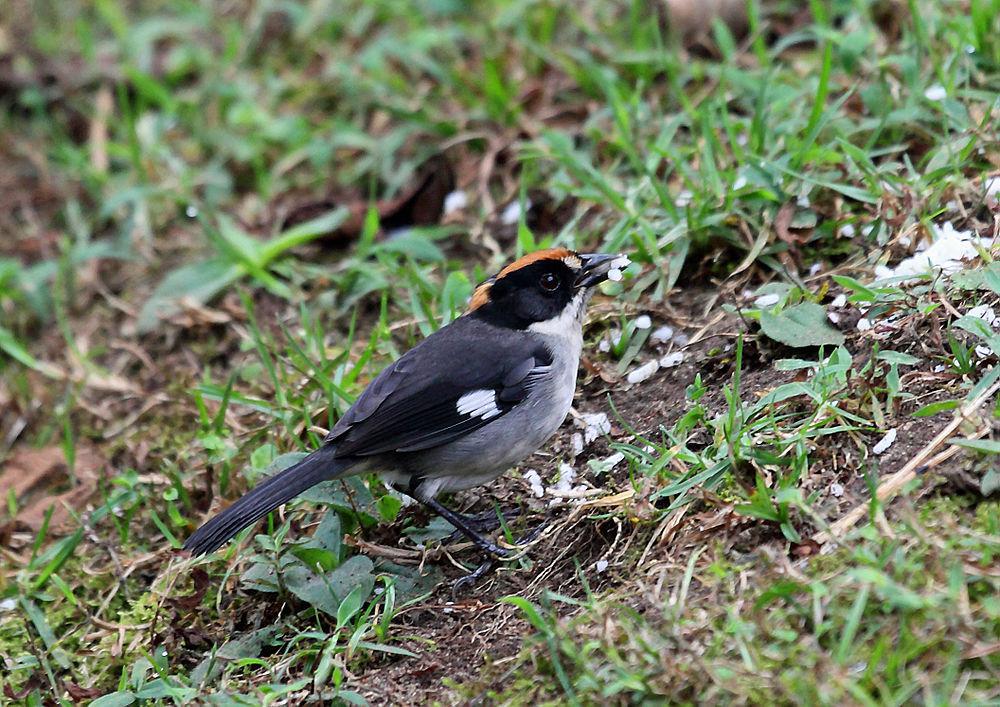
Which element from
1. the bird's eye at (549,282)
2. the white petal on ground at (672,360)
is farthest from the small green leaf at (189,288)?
the white petal on ground at (672,360)

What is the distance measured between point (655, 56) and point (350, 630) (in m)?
3.71

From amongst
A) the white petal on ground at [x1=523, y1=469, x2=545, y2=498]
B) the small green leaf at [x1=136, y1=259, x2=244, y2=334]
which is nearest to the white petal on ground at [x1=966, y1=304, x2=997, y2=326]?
the white petal on ground at [x1=523, y1=469, x2=545, y2=498]

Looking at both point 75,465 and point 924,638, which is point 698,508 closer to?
point 924,638

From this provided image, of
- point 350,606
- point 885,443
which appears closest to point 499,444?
point 350,606

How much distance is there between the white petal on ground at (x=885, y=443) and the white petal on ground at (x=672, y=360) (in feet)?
3.35

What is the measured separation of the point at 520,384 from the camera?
4.33m

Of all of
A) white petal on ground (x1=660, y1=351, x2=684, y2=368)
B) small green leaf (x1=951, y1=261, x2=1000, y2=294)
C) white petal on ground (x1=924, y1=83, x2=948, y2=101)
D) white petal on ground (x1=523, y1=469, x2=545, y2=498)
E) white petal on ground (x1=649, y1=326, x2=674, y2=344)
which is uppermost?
white petal on ground (x1=924, y1=83, x2=948, y2=101)

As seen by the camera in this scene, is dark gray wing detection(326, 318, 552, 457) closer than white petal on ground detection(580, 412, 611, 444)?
Yes

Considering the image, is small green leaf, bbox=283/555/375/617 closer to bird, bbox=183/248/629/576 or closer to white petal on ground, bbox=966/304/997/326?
bird, bbox=183/248/629/576

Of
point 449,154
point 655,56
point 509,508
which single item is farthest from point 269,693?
point 655,56

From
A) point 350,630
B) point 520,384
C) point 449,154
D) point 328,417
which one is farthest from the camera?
point 449,154

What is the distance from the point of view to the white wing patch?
14.0 feet

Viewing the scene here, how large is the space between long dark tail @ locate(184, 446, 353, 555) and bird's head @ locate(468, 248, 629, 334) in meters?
0.95

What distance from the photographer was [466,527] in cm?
414
